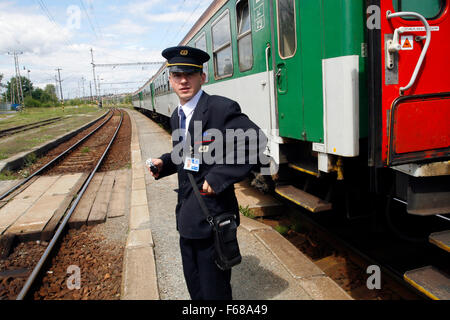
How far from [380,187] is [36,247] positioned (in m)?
4.29

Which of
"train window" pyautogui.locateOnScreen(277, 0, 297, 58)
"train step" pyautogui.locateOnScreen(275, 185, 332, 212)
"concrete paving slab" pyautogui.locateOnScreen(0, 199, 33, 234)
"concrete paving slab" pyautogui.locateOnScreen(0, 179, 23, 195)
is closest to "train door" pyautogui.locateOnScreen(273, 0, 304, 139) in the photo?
"train window" pyautogui.locateOnScreen(277, 0, 297, 58)

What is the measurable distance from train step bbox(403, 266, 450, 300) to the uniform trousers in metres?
1.41

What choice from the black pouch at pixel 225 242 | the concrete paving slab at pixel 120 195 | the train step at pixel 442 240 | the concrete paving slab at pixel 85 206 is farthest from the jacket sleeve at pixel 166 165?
the concrete paving slab at pixel 120 195

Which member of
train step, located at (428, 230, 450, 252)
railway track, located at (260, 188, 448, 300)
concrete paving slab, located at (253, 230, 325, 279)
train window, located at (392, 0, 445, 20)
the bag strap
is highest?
train window, located at (392, 0, 445, 20)

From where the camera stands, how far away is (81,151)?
1296 centimetres

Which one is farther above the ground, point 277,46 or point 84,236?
point 277,46

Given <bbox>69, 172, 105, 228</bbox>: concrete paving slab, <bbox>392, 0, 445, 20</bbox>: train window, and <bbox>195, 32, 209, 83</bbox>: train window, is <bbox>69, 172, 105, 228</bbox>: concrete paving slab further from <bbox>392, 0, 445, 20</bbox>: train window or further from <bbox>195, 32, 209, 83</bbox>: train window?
<bbox>392, 0, 445, 20</bbox>: train window

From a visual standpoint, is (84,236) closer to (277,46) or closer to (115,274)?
(115,274)

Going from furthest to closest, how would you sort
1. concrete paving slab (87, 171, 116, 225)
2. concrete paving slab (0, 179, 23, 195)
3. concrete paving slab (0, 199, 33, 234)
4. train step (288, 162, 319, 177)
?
concrete paving slab (0, 179, 23, 195), concrete paving slab (87, 171, 116, 225), concrete paving slab (0, 199, 33, 234), train step (288, 162, 319, 177)

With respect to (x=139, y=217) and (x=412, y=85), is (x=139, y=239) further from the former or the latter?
(x=412, y=85)

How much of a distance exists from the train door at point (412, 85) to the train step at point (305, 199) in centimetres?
117

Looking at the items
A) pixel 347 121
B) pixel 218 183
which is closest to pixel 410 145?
pixel 347 121

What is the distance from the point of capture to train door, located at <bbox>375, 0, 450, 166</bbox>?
296cm
